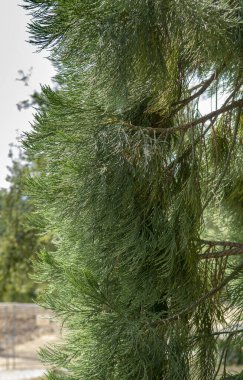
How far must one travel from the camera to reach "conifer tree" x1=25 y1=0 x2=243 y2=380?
195 centimetres

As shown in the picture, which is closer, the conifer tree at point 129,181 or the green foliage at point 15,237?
the conifer tree at point 129,181

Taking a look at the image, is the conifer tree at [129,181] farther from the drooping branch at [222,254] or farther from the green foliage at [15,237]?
the green foliage at [15,237]

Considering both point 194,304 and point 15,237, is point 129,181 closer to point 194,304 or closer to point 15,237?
point 194,304

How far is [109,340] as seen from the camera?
2035 millimetres

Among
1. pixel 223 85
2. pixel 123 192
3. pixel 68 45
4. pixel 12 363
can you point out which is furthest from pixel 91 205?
pixel 12 363

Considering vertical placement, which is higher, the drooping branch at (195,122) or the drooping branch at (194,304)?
the drooping branch at (195,122)

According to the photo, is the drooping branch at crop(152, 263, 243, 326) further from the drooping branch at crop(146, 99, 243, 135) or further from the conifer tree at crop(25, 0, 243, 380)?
the drooping branch at crop(146, 99, 243, 135)

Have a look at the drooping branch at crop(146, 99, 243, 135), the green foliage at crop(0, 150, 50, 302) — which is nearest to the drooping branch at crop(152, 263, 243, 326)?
the drooping branch at crop(146, 99, 243, 135)

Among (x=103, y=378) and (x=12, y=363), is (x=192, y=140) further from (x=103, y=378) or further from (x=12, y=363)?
(x=12, y=363)

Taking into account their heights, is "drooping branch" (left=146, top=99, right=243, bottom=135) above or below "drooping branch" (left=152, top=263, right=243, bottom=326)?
above

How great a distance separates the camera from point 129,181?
206cm

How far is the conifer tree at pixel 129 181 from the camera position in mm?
1946

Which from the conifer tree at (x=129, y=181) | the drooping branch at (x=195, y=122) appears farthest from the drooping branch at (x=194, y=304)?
the drooping branch at (x=195, y=122)

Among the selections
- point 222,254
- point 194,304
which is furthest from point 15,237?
point 194,304
